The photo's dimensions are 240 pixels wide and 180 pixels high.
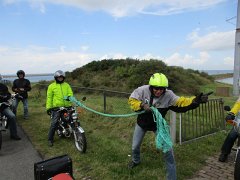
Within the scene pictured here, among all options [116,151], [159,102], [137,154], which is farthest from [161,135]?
[116,151]

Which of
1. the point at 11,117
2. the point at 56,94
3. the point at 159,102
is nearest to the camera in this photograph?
the point at 159,102

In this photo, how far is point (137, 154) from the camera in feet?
18.4

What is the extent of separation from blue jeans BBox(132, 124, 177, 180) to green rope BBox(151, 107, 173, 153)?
12cm

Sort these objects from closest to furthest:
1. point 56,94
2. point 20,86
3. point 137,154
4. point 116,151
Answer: point 137,154, point 116,151, point 56,94, point 20,86

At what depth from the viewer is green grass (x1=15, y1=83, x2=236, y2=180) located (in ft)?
18.1

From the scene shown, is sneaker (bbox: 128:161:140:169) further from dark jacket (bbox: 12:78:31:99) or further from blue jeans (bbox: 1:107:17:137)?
dark jacket (bbox: 12:78:31:99)

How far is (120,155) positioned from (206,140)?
2491 mm

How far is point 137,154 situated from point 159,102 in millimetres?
1349

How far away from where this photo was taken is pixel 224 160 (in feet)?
20.1

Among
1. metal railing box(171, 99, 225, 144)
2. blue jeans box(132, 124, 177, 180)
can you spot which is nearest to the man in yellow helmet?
blue jeans box(132, 124, 177, 180)

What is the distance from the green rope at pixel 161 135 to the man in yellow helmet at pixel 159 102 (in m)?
0.10

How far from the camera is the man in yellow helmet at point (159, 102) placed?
457 centimetres

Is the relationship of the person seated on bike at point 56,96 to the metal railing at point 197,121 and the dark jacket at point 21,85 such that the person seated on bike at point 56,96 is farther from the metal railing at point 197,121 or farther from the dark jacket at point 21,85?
the dark jacket at point 21,85

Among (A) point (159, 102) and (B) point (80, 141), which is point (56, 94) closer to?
(B) point (80, 141)
